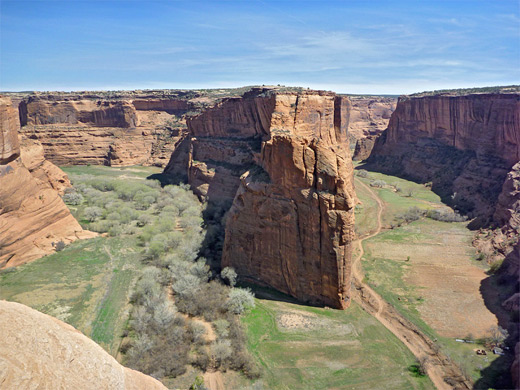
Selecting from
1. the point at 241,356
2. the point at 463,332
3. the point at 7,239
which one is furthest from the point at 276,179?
the point at 7,239

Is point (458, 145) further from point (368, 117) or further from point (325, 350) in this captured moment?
point (368, 117)

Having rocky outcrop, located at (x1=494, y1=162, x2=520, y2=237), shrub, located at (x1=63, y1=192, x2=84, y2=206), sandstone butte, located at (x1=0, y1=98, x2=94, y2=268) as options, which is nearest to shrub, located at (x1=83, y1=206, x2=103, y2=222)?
sandstone butte, located at (x1=0, y1=98, x2=94, y2=268)

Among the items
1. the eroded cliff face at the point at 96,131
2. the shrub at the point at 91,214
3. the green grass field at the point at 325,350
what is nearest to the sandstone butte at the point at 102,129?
the eroded cliff face at the point at 96,131

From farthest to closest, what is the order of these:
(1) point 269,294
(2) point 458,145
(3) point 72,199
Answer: (2) point 458,145 < (3) point 72,199 < (1) point 269,294

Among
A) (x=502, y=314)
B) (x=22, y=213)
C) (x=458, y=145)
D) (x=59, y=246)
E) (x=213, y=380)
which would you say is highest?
(x=458, y=145)

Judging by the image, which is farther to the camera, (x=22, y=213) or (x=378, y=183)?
(x=378, y=183)

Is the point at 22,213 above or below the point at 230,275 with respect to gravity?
above

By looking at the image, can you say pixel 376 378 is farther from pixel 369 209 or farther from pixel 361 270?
pixel 369 209

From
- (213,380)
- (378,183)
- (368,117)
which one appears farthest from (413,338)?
(368,117)

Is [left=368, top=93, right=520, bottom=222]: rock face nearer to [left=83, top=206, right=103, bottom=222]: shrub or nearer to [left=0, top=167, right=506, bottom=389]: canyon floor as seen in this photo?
[left=0, top=167, right=506, bottom=389]: canyon floor

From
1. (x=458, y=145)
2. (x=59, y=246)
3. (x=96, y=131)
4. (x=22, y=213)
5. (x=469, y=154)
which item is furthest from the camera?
(x=96, y=131)
